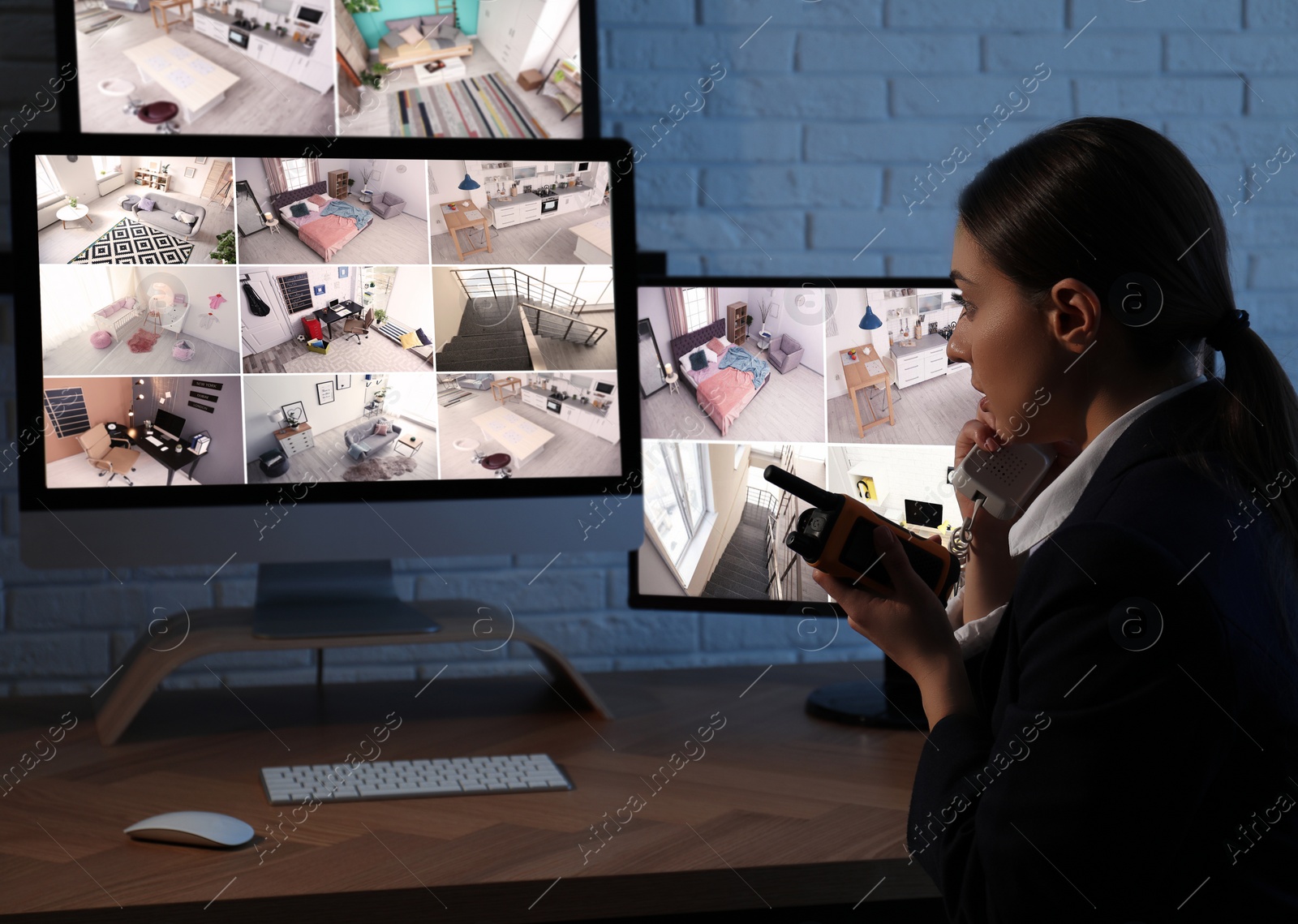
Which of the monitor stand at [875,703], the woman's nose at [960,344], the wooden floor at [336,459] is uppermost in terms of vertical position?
the woman's nose at [960,344]

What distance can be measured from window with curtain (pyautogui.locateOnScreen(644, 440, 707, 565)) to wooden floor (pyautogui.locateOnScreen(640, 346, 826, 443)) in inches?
1.0

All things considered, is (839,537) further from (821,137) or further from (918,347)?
(821,137)

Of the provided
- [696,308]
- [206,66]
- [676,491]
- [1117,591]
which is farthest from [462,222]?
[1117,591]

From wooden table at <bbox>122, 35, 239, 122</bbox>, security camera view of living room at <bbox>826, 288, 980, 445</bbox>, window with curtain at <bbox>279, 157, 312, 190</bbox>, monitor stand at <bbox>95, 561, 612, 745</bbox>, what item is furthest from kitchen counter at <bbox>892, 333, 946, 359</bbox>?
wooden table at <bbox>122, 35, 239, 122</bbox>

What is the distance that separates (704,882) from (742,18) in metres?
1.19

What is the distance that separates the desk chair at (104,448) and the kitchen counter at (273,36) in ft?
1.81

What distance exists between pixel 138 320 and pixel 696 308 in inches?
22.0

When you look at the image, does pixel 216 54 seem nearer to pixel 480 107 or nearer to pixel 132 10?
pixel 132 10

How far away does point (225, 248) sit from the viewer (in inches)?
42.7

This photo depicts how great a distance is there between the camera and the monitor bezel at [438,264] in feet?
3.48

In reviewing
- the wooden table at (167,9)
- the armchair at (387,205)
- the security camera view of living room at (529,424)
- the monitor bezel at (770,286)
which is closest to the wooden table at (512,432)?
the security camera view of living room at (529,424)

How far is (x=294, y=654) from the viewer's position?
1.51 m

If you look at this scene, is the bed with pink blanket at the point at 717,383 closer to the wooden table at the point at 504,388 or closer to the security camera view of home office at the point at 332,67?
the wooden table at the point at 504,388

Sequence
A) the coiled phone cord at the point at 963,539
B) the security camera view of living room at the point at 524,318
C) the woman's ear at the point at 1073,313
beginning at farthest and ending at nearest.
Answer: the security camera view of living room at the point at 524,318, the coiled phone cord at the point at 963,539, the woman's ear at the point at 1073,313
